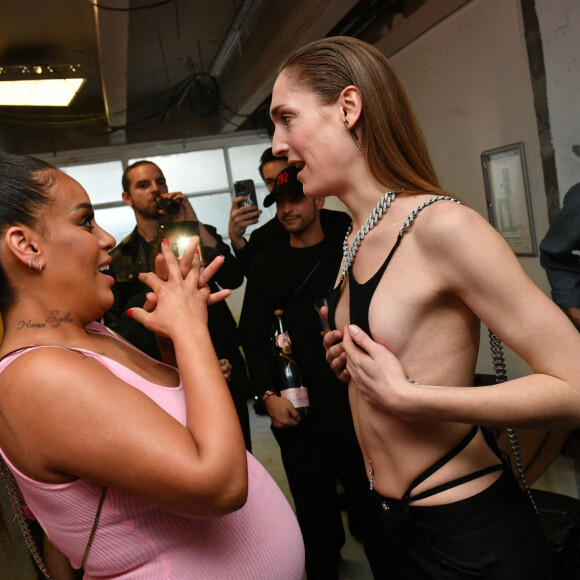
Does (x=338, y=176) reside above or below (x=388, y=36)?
below

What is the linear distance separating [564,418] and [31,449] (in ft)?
2.88

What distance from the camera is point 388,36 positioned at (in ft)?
13.6

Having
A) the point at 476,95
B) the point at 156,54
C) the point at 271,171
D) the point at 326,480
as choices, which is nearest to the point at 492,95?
the point at 476,95

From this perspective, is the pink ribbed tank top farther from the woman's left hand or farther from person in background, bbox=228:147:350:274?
person in background, bbox=228:147:350:274

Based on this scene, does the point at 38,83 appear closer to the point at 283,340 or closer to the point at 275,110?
the point at 283,340

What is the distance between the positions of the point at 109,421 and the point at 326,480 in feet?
5.38

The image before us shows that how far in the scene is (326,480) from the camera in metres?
2.36

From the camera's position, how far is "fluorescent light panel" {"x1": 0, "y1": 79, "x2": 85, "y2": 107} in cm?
445

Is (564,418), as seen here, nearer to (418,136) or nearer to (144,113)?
(418,136)

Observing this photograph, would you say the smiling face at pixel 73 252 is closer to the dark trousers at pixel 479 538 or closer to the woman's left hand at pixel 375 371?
the woman's left hand at pixel 375 371

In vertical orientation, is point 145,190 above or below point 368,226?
above

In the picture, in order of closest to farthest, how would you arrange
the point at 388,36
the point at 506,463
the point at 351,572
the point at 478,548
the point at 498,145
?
1. the point at 478,548
2. the point at 506,463
3. the point at 351,572
4. the point at 498,145
5. the point at 388,36

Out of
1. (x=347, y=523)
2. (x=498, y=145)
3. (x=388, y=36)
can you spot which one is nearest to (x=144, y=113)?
(x=388, y=36)

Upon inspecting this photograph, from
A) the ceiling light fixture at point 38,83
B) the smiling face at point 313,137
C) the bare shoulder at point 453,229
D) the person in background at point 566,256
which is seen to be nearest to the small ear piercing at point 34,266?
the smiling face at point 313,137
